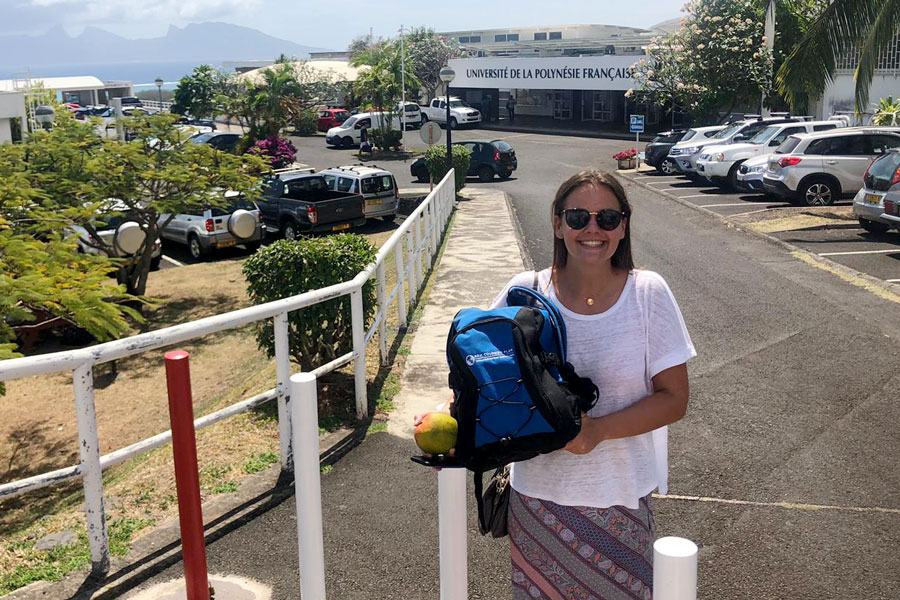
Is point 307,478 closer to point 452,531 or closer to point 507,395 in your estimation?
point 452,531

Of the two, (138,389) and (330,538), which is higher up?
(330,538)

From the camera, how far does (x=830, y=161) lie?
67.2 ft

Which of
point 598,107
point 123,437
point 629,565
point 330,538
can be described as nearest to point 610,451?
point 629,565

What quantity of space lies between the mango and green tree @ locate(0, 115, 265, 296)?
1154cm

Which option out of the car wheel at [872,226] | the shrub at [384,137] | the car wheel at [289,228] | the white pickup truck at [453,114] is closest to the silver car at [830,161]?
the car wheel at [872,226]

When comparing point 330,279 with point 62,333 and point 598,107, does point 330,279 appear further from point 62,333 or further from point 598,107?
point 598,107

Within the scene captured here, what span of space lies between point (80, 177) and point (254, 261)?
8186 mm

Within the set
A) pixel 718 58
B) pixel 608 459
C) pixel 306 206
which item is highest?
pixel 718 58

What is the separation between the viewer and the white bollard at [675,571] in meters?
1.79

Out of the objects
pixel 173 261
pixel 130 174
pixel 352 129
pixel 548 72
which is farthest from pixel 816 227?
pixel 548 72

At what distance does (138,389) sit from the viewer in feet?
38.9

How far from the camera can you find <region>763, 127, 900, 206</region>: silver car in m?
20.4

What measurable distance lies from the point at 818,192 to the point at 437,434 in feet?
66.5

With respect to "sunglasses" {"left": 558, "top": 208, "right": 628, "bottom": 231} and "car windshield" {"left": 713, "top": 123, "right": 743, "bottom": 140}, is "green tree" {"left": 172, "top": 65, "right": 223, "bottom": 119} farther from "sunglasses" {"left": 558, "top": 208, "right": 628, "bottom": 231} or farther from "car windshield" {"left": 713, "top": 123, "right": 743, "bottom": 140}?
"sunglasses" {"left": 558, "top": 208, "right": 628, "bottom": 231}
